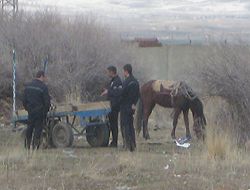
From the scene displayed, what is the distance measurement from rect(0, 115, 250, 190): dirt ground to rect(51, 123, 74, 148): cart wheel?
2.20ft

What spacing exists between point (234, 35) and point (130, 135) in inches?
246

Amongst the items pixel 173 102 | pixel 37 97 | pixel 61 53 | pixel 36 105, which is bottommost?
pixel 173 102

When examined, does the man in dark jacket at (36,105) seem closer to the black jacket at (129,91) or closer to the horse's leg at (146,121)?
the black jacket at (129,91)

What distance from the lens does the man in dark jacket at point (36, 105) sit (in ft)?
50.6

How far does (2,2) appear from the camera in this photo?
1425 inches

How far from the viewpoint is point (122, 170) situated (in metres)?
12.2

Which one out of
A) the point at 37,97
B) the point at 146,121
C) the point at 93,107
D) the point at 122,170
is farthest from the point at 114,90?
the point at 146,121

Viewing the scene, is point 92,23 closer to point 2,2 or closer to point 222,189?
point 2,2

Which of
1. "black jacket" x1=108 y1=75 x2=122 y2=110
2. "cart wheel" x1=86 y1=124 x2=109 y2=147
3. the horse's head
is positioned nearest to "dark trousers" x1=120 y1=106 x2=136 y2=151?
"black jacket" x1=108 y1=75 x2=122 y2=110

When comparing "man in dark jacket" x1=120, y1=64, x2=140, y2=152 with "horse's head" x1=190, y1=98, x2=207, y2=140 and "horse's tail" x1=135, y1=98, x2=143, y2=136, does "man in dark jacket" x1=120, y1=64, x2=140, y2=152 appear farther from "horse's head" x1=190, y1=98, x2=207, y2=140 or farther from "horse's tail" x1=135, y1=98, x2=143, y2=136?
"horse's tail" x1=135, y1=98, x2=143, y2=136

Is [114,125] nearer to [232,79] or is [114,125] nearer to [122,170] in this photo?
[232,79]

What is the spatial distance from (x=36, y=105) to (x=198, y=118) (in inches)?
205

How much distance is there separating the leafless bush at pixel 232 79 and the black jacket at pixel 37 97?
527cm

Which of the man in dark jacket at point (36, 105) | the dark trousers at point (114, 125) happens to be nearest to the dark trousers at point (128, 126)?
the dark trousers at point (114, 125)
